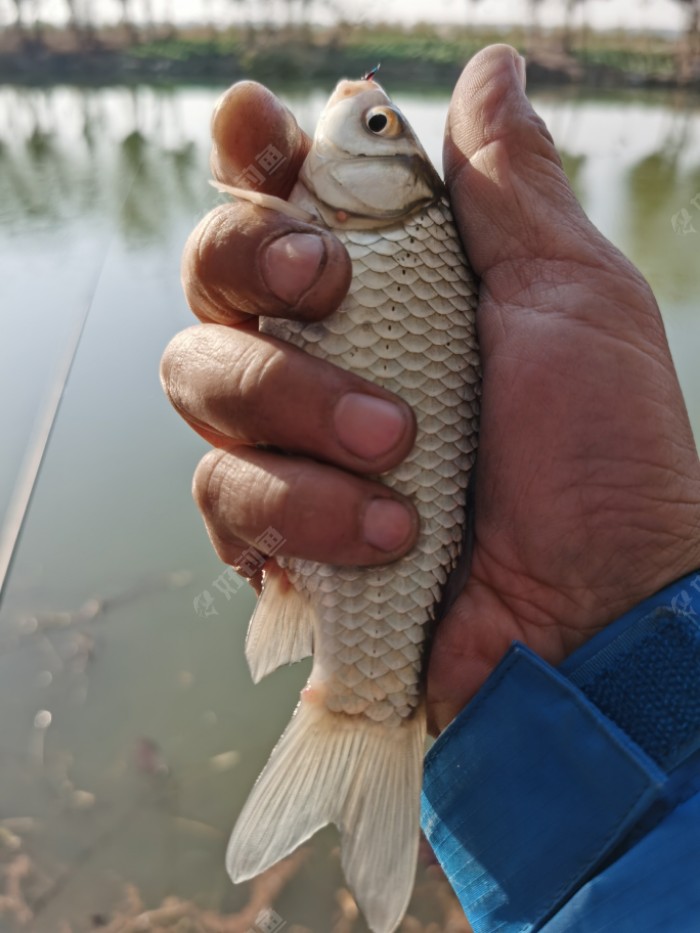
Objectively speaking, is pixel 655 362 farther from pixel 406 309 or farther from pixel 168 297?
pixel 168 297

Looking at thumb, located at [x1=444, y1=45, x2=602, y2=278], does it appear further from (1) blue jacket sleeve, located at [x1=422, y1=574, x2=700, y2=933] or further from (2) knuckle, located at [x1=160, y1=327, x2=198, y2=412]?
(1) blue jacket sleeve, located at [x1=422, y1=574, x2=700, y2=933]

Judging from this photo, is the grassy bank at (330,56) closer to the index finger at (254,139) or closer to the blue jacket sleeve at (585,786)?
the index finger at (254,139)

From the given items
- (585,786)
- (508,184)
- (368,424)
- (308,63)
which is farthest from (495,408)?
(308,63)

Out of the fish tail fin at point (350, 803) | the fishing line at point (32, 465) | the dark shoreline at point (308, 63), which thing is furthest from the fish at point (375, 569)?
the dark shoreline at point (308, 63)

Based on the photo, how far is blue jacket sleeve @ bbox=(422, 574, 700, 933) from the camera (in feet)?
3.40

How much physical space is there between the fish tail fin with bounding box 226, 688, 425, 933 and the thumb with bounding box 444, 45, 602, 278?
0.99 m

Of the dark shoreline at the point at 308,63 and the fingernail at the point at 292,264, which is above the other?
the dark shoreline at the point at 308,63

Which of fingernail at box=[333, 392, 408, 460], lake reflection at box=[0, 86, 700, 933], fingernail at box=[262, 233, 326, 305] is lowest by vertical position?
lake reflection at box=[0, 86, 700, 933]

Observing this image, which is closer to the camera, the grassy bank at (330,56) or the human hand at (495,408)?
the human hand at (495,408)

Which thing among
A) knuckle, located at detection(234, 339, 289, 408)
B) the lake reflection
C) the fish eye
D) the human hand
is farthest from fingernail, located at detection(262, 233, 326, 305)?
the lake reflection

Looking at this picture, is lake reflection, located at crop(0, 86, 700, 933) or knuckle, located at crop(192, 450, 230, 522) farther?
lake reflection, located at crop(0, 86, 700, 933)

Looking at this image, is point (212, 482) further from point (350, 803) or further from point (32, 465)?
point (32, 465)

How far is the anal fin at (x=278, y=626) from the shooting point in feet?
4.51

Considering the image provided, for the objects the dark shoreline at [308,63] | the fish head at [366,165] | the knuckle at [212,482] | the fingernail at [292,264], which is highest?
the dark shoreline at [308,63]
